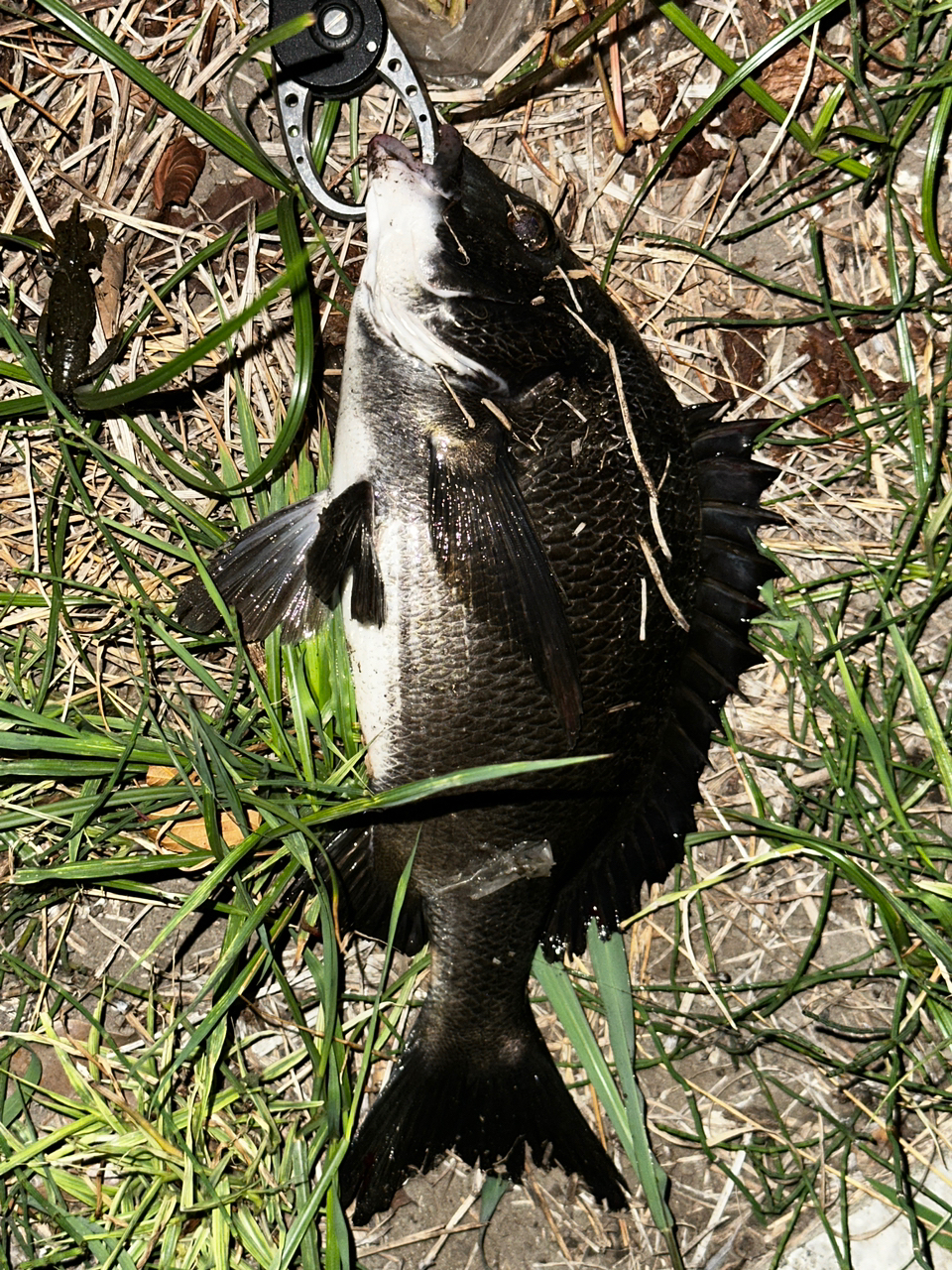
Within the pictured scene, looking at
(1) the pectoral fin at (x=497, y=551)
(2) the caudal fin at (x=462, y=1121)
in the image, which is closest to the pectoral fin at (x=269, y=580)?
(1) the pectoral fin at (x=497, y=551)

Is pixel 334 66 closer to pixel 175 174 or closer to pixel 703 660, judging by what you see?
pixel 175 174

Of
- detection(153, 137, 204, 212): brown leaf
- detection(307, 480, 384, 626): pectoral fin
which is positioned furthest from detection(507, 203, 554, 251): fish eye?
detection(153, 137, 204, 212): brown leaf

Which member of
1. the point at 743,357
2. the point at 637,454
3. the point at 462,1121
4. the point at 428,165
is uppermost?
the point at 428,165

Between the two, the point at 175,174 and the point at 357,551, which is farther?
the point at 175,174

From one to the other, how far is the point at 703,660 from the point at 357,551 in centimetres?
82

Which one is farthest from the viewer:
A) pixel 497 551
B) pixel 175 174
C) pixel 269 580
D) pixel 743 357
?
pixel 743 357

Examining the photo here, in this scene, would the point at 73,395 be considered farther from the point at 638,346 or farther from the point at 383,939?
the point at 383,939

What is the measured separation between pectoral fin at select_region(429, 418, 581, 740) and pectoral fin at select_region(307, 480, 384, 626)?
137 millimetres

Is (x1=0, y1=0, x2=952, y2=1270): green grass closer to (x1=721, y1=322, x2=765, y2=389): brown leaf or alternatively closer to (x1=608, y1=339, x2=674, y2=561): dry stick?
(x1=721, y1=322, x2=765, y2=389): brown leaf

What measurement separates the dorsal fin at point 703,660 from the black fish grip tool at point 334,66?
89 centimetres

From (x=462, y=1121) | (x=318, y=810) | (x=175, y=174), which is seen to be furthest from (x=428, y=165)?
(x=462, y=1121)

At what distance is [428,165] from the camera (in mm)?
1952

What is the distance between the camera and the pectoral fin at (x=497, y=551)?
1.89m

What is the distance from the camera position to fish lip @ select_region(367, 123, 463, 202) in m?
1.94
